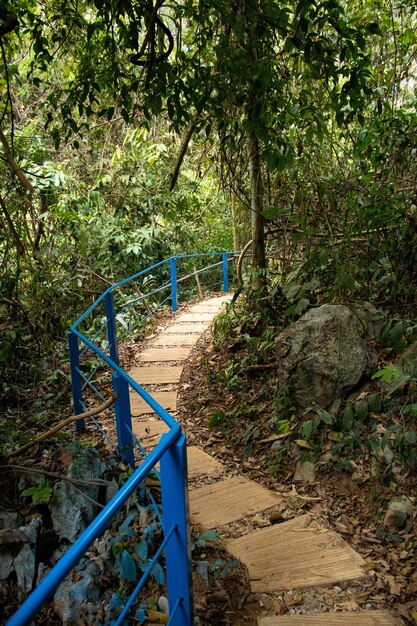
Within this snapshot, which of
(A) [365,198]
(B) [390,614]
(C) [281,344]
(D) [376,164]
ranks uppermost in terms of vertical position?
(D) [376,164]

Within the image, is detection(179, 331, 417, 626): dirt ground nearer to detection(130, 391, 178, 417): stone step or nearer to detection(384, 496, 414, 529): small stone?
detection(384, 496, 414, 529): small stone

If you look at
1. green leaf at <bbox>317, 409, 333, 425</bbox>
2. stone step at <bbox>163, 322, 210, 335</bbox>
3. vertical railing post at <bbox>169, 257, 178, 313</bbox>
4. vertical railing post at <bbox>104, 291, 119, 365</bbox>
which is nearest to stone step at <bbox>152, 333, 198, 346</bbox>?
stone step at <bbox>163, 322, 210, 335</bbox>

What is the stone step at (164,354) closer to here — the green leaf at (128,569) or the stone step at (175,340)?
the stone step at (175,340)

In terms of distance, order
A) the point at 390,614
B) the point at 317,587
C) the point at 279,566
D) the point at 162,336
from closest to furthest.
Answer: the point at 390,614, the point at 317,587, the point at 279,566, the point at 162,336

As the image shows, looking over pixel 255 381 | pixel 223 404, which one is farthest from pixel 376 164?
pixel 223 404

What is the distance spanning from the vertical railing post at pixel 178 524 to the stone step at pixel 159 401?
9.02 ft

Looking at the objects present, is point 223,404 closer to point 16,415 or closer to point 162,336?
point 16,415

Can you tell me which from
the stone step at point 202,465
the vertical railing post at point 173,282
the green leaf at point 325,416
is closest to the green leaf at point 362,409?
the green leaf at point 325,416

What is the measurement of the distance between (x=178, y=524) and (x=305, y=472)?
1.88 m

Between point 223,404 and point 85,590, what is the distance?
234 cm

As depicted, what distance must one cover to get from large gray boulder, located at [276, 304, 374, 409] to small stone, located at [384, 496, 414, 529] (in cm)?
95

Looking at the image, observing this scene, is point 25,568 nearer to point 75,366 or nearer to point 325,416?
point 75,366

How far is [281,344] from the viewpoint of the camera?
3770 millimetres

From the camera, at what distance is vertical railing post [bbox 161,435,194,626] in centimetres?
141
